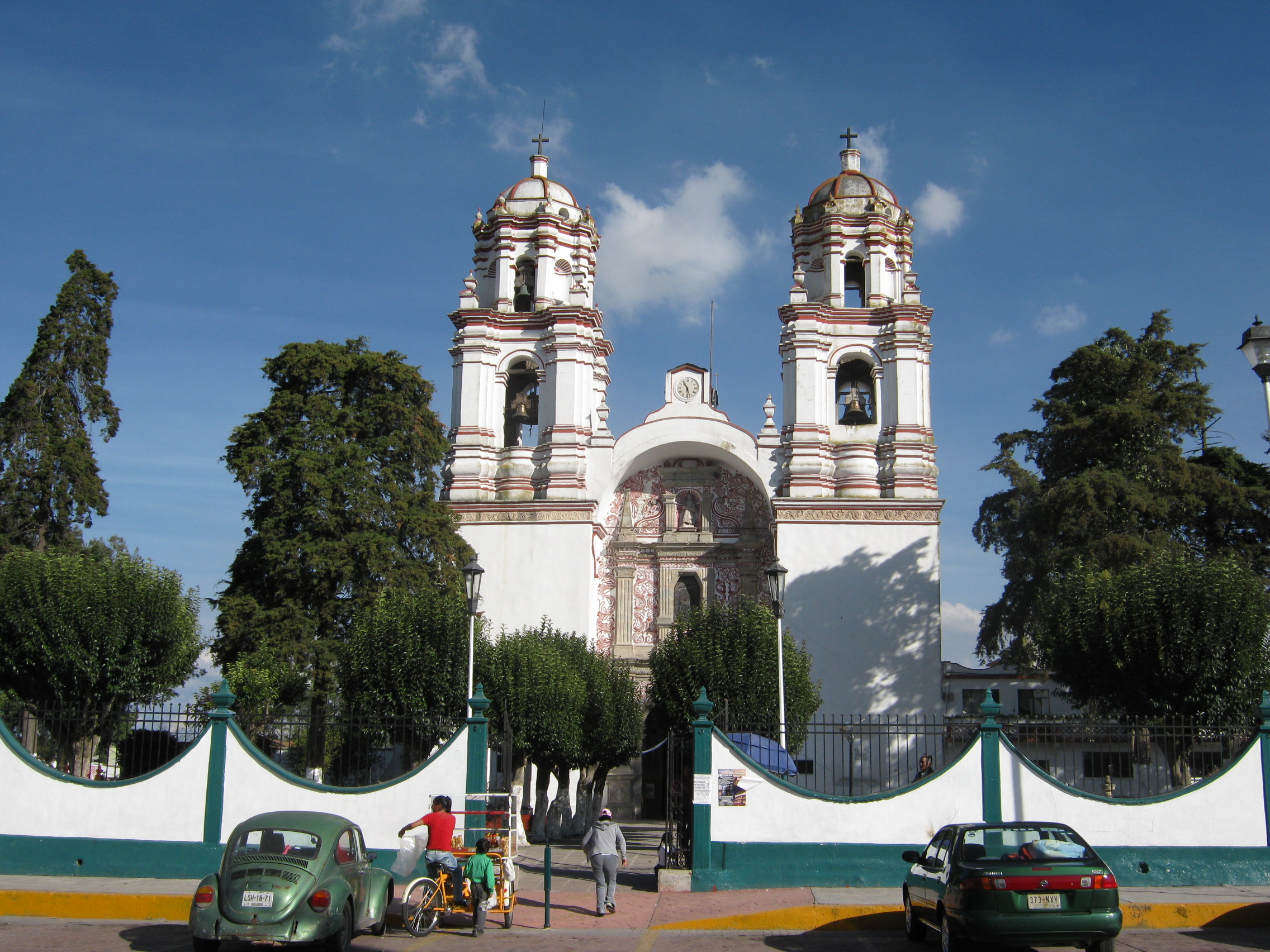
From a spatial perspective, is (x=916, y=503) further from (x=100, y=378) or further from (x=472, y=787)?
(x=100, y=378)

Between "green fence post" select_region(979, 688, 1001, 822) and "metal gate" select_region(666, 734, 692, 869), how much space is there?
359 centimetres

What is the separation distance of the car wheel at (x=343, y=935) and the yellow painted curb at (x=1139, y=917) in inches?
138

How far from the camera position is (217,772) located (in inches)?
558

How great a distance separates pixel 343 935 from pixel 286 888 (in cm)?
76

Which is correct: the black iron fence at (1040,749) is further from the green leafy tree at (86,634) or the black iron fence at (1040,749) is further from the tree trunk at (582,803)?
the green leafy tree at (86,634)

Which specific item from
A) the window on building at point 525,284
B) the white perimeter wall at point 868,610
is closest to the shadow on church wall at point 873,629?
the white perimeter wall at point 868,610

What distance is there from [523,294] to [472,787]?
19970 millimetres

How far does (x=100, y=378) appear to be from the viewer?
25.5 m

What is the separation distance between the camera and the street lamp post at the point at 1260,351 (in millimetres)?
12750

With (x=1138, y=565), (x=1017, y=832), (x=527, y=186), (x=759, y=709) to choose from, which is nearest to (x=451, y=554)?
(x=759, y=709)

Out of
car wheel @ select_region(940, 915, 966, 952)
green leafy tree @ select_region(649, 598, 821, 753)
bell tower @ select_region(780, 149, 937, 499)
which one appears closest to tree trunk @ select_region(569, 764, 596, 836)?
green leafy tree @ select_region(649, 598, 821, 753)

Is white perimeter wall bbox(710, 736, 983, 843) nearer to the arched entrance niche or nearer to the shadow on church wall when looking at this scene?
the shadow on church wall

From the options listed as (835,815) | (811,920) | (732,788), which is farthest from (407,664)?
(811,920)

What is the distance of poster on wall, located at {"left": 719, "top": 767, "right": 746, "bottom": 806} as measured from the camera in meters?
14.0
